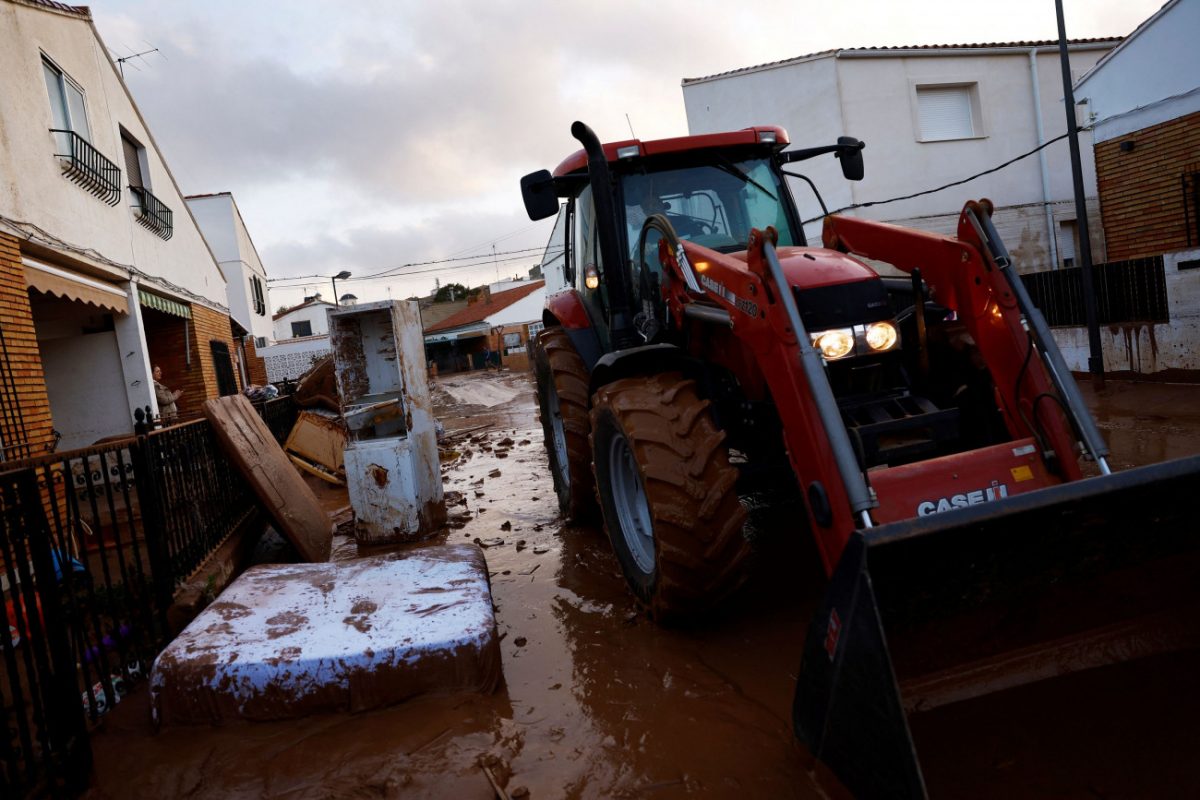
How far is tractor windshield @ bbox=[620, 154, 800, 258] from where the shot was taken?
4.51 meters

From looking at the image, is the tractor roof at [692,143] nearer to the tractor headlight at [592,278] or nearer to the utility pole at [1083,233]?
the tractor headlight at [592,278]

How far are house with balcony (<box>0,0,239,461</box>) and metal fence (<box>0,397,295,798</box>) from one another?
7.50 ft

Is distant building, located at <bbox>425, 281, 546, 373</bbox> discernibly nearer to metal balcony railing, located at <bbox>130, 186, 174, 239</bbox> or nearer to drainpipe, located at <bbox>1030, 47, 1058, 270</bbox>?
metal balcony railing, located at <bbox>130, 186, 174, 239</bbox>

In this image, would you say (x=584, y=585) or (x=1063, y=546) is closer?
Answer: (x=1063, y=546)

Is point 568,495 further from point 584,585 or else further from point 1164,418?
point 1164,418

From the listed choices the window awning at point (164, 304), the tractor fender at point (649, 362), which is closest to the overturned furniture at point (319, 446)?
the window awning at point (164, 304)

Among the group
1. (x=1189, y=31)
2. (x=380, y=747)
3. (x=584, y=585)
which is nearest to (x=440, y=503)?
(x=584, y=585)

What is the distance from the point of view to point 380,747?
2797 mm

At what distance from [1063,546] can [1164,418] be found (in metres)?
6.53

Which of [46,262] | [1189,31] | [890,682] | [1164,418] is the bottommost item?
[1164,418]

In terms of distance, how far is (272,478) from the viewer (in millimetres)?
5883

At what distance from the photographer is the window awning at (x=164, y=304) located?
11.0 meters

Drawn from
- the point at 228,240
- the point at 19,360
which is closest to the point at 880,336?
the point at 19,360

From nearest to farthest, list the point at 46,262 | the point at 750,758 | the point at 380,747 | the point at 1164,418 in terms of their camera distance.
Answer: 1. the point at 750,758
2. the point at 380,747
3. the point at 1164,418
4. the point at 46,262
